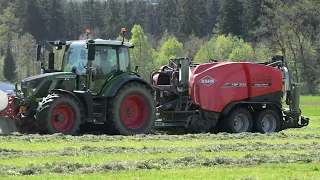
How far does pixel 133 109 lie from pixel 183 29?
108 meters

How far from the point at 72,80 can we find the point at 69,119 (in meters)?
1.25

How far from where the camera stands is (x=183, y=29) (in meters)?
129

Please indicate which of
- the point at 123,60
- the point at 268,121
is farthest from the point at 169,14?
the point at 123,60

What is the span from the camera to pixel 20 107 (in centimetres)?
1953

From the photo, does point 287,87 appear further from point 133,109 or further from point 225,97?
point 133,109

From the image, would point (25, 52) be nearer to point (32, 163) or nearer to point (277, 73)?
point (277, 73)

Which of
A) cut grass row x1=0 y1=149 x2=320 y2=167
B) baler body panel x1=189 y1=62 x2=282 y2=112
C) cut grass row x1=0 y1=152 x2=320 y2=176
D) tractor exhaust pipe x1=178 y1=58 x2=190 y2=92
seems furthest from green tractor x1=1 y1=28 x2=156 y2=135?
cut grass row x1=0 y1=152 x2=320 y2=176

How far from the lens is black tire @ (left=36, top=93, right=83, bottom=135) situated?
62.0 feet

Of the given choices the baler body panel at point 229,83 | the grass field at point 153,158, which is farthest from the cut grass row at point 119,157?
the baler body panel at point 229,83

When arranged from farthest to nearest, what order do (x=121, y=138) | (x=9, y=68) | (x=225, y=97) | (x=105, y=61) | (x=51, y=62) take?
1. (x=9, y=68)
2. (x=225, y=97)
3. (x=51, y=62)
4. (x=105, y=61)
5. (x=121, y=138)

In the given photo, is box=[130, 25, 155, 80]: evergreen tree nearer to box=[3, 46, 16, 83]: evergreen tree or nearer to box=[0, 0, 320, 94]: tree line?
box=[0, 0, 320, 94]: tree line

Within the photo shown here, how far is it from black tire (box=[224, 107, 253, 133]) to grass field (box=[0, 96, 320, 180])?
355 cm

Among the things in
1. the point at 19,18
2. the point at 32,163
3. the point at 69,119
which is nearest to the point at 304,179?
the point at 32,163

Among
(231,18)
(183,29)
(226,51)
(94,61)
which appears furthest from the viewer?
(183,29)
